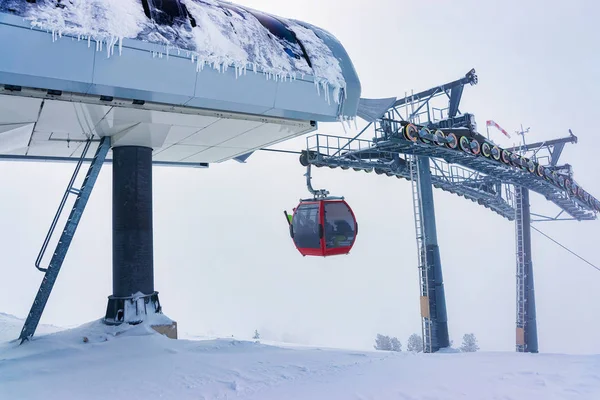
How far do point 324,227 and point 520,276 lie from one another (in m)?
16.6

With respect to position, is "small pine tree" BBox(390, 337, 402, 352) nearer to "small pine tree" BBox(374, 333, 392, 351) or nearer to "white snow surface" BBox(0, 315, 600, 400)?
"small pine tree" BBox(374, 333, 392, 351)

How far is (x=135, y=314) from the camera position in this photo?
851 cm

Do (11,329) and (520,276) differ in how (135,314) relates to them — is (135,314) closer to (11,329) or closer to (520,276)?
(11,329)

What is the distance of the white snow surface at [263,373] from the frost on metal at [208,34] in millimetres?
4390

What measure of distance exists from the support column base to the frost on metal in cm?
497

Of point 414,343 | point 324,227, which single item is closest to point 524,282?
point 324,227

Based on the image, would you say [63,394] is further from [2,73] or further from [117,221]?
[117,221]

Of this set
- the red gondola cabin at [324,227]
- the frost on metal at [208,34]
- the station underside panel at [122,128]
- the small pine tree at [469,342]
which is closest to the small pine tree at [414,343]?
the small pine tree at [469,342]

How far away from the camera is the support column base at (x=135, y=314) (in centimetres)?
837

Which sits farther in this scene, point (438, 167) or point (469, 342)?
point (469, 342)

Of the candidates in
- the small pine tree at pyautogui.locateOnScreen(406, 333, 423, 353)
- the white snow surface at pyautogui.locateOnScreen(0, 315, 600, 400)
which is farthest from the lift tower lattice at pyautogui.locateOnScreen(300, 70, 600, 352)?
the small pine tree at pyautogui.locateOnScreen(406, 333, 423, 353)

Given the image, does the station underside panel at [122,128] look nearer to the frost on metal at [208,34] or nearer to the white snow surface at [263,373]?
the frost on metal at [208,34]

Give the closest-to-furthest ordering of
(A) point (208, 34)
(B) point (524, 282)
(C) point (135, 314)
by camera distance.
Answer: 1. (A) point (208, 34)
2. (C) point (135, 314)
3. (B) point (524, 282)

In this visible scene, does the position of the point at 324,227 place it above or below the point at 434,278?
above
